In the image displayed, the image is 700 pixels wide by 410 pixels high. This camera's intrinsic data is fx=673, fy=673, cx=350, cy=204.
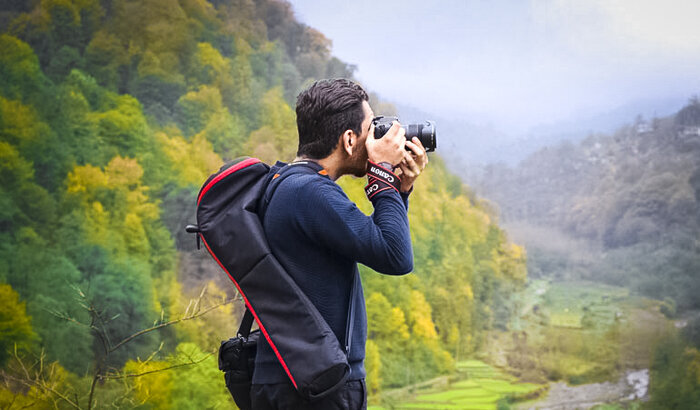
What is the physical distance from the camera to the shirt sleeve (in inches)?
47.9

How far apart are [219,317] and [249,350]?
4122mm

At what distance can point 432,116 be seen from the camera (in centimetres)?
670

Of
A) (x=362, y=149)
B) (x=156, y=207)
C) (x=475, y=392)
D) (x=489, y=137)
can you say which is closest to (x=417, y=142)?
(x=362, y=149)

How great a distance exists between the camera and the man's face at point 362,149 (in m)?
1.39

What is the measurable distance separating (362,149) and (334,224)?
0.25m

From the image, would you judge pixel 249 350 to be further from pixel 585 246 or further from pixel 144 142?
pixel 585 246

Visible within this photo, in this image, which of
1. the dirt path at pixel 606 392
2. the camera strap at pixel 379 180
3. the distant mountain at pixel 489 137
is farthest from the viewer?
the distant mountain at pixel 489 137

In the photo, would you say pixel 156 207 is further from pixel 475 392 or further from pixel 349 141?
pixel 349 141

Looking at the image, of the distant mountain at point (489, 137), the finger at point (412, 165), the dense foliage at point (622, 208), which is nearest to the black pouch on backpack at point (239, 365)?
the finger at point (412, 165)

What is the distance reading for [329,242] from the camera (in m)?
1.23

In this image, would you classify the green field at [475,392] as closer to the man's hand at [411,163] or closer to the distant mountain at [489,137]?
the distant mountain at [489,137]

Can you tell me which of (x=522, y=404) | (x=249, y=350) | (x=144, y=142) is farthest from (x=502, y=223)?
(x=249, y=350)

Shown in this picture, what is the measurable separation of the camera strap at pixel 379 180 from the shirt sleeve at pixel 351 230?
75mm

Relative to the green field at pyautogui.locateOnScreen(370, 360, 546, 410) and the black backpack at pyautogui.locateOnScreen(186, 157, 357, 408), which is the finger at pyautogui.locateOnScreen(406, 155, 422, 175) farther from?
the green field at pyautogui.locateOnScreen(370, 360, 546, 410)
